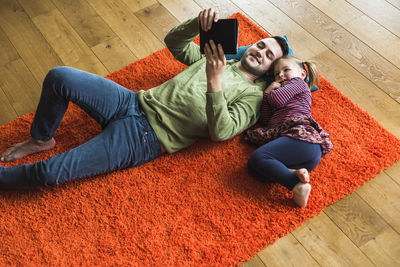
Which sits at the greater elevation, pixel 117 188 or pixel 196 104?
pixel 196 104

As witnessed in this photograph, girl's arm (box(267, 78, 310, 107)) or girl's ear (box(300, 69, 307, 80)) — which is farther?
girl's ear (box(300, 69, 307, 80))

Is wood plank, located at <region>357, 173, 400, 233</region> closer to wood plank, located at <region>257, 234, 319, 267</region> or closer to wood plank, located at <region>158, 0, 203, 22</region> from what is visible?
wood plank, located at <region>257, 234, 319, 267</region>

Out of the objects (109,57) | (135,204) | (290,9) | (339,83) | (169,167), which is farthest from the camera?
(290,9)

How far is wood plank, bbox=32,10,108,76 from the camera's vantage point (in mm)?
1877

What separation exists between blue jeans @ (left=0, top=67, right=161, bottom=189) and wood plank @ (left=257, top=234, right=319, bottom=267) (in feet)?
1.80

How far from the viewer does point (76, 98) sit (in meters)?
1.35

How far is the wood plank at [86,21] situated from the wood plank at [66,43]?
0.03 metres

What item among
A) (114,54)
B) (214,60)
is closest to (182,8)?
(114,54)

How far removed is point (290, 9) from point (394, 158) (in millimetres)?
1078

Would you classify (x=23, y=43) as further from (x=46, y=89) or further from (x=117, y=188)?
(x=117, y=188)

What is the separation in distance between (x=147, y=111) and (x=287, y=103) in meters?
0.54

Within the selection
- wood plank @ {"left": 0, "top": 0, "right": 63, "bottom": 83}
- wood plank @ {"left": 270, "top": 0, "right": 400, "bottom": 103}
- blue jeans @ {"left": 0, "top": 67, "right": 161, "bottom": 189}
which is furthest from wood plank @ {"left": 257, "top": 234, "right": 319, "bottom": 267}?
wood plank @ {"left": 0, "top": 0, "right": 63, "bottom": 83}

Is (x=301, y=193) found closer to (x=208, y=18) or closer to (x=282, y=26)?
(x=208, y=18)

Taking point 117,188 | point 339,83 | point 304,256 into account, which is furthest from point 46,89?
point 339,83
